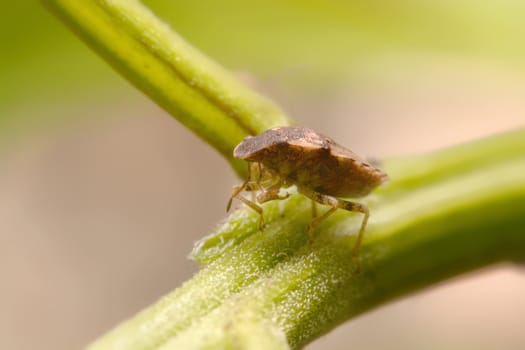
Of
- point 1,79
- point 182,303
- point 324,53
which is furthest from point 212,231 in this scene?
point 324,53

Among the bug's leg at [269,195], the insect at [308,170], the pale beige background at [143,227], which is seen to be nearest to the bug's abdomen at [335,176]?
the insect at [308,170]

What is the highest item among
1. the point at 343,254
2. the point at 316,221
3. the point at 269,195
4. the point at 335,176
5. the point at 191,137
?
the point at 191,137

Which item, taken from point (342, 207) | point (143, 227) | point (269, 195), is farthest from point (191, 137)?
point (269, 195)

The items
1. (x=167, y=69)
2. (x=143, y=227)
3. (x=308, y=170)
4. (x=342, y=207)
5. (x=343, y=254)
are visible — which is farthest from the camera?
(x=143, y=227)

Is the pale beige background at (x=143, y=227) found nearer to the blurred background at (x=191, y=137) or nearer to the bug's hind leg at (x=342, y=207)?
the blurred background at (x=191, y=137)

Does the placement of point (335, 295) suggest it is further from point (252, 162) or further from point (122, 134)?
point (122, 134)

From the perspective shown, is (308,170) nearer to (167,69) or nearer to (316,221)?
(316,221)
